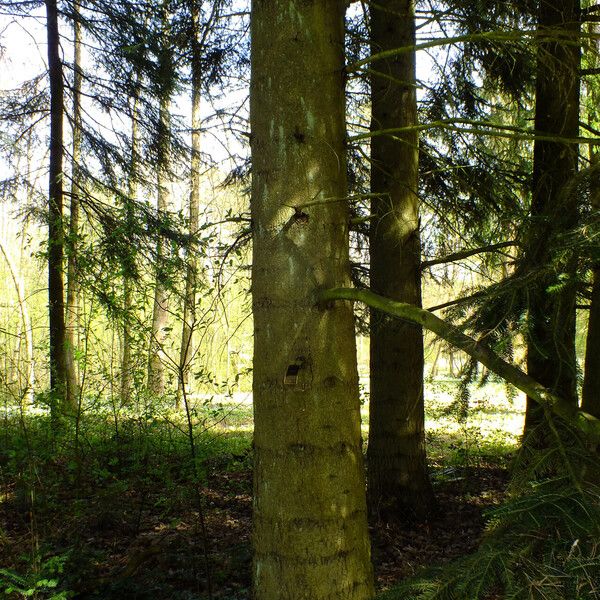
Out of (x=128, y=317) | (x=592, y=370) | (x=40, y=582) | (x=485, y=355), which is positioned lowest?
(x=40, y=582)

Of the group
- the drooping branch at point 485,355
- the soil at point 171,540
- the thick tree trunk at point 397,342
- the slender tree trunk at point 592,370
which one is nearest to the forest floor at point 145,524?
the soil at point 171,540

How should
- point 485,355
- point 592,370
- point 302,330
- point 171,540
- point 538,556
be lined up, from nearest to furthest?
point 538,556
point 485,355
point 302,330
point 592,370
point 171,540

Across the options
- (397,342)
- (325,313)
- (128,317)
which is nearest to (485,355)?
(325,313)

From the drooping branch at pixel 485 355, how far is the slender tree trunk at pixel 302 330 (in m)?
0.15

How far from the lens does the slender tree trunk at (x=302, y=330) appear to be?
2201 millimetres

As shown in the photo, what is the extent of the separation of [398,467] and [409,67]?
378cm

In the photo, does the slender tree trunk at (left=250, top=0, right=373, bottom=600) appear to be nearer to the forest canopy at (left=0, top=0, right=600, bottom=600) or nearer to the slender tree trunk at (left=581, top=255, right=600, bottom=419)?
the forest canopy at (left=0, top=0, right=600, bottom=600)

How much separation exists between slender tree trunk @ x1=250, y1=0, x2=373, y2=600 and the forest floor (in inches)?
25.8

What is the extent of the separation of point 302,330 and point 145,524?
374cm

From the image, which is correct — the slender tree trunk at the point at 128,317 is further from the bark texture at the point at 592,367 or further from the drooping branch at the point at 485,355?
the bark texture at the point at 592,367

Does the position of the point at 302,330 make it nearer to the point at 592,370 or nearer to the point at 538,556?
the point at 538,556

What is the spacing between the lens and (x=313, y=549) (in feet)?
7.16

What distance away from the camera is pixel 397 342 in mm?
5406

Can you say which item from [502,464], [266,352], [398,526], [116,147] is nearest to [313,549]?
[266,352]
